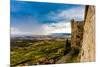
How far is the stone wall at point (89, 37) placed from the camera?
242 centimetres

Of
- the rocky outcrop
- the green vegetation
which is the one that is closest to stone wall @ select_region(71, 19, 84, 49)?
the rocky outcrop

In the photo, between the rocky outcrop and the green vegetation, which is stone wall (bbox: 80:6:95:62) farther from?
the green vegetation

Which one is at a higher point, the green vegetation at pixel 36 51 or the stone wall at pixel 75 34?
the stone wall at pixel 75 34

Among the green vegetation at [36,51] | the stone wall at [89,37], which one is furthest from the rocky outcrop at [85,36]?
the green vegetation at [36,51]

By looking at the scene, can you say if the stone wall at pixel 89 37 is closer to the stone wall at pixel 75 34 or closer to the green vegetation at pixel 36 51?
the stone wall at pixel 75 34

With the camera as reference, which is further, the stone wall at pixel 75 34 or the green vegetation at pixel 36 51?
the stone wall at pixel 75 34

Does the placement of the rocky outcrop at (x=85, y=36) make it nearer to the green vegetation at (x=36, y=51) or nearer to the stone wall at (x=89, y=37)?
the stone wall at (x=89, y=37)

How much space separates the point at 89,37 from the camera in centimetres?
245

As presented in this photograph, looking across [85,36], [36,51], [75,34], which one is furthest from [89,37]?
[36,51]

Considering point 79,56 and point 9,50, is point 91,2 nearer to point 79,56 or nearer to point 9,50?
point 79,56

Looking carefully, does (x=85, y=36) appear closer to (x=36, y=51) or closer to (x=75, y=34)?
(x=75, y=34)

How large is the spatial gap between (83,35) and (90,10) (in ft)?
1.09

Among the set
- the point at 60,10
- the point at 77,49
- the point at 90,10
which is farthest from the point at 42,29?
the point at 90,10
